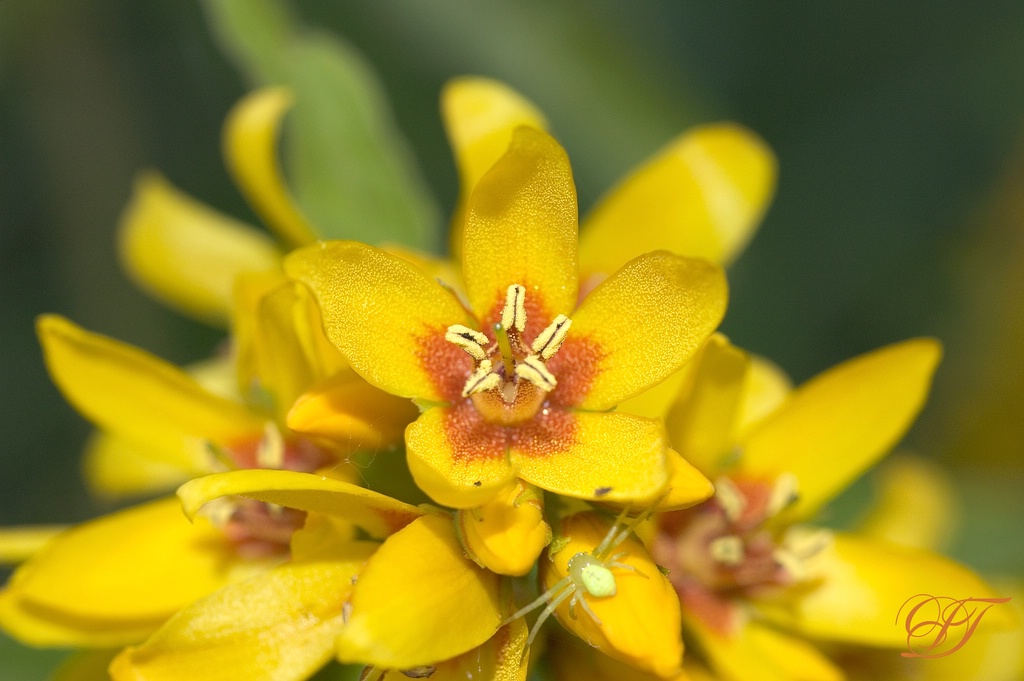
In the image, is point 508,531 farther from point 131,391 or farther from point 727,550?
point 131,391

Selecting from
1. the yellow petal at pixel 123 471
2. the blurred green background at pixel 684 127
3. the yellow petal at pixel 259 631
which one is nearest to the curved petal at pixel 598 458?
the yellow petal at pixel 259 631

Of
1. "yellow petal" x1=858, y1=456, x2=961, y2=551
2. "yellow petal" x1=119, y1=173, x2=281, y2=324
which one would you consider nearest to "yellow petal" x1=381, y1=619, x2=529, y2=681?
"yellow petal" x1=119, y1=173, x2=281, y2=324

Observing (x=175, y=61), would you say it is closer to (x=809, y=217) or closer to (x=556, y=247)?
(x=809, y=217)

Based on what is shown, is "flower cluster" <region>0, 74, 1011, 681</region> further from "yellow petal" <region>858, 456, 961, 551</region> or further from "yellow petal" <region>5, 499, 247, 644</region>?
"yellow petal" <region>858, 456, 961, 551</region>

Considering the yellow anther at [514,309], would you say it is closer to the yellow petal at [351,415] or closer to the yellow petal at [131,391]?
the yellow petal at [351,415]

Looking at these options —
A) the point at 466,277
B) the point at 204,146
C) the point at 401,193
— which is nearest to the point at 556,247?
the point at 466,277
